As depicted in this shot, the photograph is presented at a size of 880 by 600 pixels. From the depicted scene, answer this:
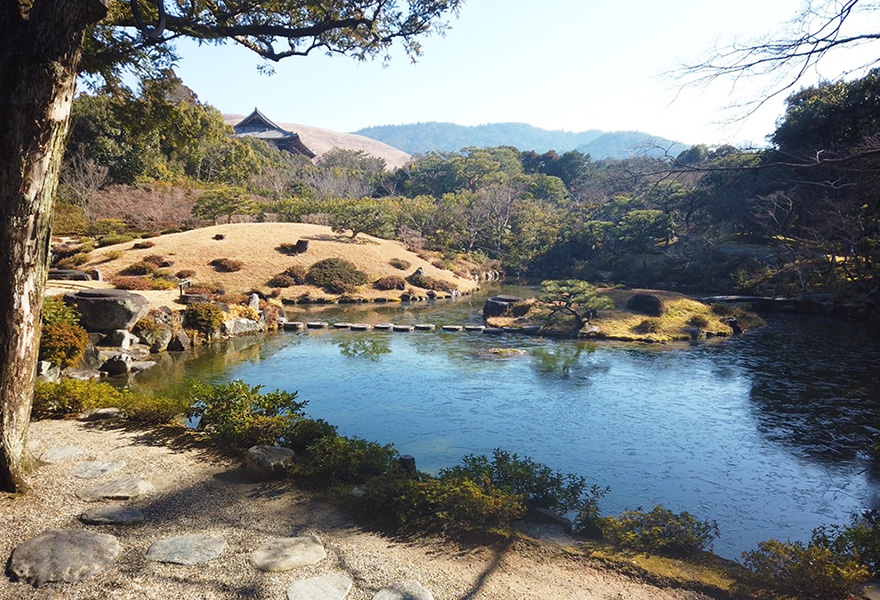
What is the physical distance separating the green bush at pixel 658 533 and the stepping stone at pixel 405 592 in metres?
1.98

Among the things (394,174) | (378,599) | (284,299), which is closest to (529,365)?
(378,599)

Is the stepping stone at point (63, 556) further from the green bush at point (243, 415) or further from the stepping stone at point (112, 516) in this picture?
the green bush at point (243, 415)

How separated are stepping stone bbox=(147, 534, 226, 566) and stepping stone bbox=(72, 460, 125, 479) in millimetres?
1802

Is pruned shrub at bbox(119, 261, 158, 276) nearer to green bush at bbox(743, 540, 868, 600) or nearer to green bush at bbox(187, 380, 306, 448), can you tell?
green bush at bbox(187, 380, 306, 448)

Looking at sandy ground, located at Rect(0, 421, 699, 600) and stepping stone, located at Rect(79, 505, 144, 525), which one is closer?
sandy ground, located at Rect(0, 421, 699, 600)

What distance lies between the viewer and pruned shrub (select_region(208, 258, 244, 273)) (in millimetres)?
26156

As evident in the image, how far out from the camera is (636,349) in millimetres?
15852

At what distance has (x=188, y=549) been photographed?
4016 millimetres

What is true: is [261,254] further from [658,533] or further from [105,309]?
[658,533]

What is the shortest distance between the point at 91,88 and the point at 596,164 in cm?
6170

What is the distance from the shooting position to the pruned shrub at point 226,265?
26156mm

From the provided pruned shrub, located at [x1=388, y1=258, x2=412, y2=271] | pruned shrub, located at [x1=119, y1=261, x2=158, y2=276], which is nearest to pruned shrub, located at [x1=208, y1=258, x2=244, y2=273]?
pruned shrub, located at [x1=119, y1=261, x2=158, y2=276]

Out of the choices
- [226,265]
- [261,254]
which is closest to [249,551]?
[226,265]

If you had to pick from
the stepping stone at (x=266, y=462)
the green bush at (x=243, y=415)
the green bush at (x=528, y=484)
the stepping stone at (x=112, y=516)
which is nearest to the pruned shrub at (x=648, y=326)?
the green bush at (x=528, y=484)
